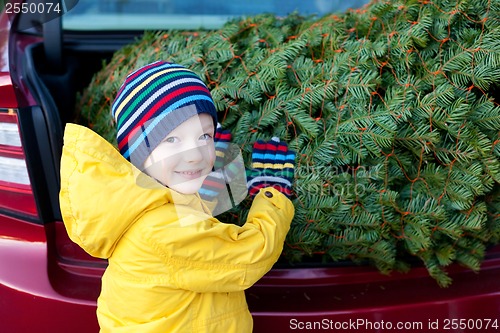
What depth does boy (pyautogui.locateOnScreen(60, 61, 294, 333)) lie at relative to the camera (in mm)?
1332

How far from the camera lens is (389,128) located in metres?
1.50

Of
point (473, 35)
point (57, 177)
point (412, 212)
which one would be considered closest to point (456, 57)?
point (473, 35)

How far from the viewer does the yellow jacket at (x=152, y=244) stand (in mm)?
1327

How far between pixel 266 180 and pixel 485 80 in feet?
2.05

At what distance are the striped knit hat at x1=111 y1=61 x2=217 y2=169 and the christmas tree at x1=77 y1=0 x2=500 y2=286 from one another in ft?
0.81

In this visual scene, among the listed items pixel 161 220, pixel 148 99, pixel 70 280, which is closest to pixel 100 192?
pixel 161 220

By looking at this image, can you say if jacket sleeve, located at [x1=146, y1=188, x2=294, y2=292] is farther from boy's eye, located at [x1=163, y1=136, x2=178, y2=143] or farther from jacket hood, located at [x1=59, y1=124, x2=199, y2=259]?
boy's eye, located at [x1=163, y1=136, x2=178, y2=143]

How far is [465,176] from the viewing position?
1.53 m

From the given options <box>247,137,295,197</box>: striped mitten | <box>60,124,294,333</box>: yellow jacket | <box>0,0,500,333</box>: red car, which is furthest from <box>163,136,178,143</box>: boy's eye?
<box>0,0,500,333</box>: red car

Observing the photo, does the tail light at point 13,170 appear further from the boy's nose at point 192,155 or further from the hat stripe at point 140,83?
the boy's nose at point 192,155

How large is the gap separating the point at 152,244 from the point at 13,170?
2.02 ft

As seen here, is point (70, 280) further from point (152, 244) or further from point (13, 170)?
point (152, 244)

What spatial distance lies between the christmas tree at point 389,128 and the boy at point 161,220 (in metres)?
0.19

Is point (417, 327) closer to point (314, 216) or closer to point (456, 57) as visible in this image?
point (314, 216)
